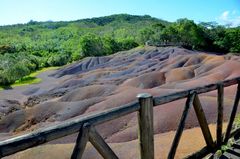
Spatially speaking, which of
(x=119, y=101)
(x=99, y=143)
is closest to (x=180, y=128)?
(x=99, y=143)

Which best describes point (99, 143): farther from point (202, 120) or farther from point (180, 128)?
Answer: point (202, 120)

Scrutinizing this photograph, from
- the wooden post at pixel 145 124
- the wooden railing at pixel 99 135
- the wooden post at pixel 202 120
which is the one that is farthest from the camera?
the wooden post at pixel 202 120

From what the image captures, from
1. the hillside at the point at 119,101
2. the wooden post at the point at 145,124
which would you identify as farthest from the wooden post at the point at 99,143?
the hillside at the point at 119,101

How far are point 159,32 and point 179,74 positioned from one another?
202 feet

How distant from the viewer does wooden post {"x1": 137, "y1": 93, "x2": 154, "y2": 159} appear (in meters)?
4.54

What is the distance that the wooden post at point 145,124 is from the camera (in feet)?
14.9

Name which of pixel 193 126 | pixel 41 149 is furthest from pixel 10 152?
pixel 193 126

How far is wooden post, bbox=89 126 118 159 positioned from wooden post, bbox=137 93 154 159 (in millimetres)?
560

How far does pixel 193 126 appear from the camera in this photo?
13.5m

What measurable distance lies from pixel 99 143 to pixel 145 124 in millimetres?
802

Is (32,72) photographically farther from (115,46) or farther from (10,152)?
(10,152)

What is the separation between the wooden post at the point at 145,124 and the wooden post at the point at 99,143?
56 cm

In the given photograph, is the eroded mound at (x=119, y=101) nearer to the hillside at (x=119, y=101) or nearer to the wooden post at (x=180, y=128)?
the hillside at (x=119, y=101)

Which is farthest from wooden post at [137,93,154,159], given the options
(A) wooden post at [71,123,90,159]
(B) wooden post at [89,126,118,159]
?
(A) wooden post at [71,123,90,159]
